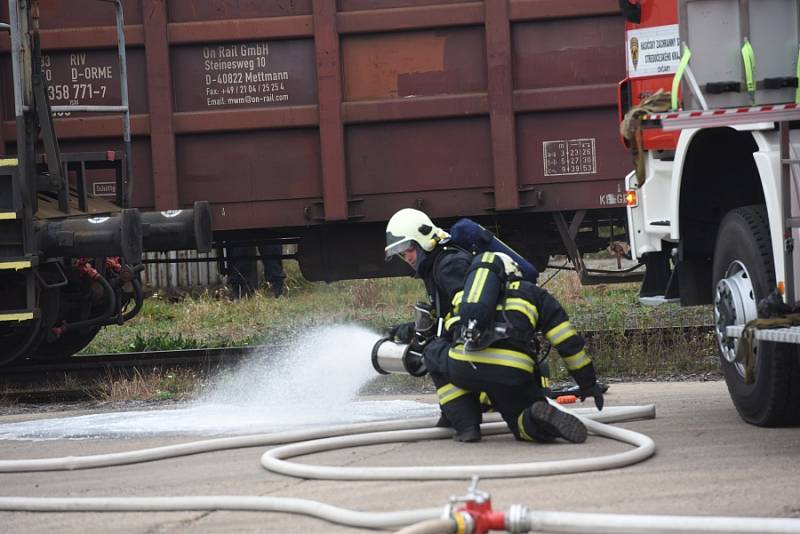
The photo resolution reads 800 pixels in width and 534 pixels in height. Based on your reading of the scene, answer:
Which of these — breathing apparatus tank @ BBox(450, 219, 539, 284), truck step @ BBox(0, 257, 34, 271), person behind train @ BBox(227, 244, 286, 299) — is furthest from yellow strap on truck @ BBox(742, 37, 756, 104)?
person behind train @ BBox(227, 244, 286, 299)

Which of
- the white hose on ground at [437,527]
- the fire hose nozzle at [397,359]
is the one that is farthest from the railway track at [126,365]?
the white hose on ground at [437,527]

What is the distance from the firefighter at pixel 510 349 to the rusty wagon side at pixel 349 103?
3.24 meters

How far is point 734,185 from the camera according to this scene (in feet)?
19.9

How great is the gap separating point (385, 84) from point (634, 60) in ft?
7.59

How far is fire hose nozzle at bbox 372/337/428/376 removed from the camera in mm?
6082

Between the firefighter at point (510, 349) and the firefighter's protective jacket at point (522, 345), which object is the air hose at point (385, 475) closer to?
the firefighter at point (510, 349)

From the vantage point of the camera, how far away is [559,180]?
8.98m

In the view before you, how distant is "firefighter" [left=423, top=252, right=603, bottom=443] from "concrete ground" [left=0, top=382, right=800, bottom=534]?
167 mm

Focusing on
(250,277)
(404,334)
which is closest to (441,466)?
(404,334)

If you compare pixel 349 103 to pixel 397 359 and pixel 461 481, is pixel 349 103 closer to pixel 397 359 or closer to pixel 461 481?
pixel 397 359

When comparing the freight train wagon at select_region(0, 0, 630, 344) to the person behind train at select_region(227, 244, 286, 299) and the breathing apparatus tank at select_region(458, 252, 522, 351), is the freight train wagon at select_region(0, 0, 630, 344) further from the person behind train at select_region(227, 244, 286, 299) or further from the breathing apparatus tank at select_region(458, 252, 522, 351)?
the person behind train at select_region(227, 244, 286, 299)

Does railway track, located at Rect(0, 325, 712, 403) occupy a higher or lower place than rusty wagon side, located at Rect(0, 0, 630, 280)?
lower

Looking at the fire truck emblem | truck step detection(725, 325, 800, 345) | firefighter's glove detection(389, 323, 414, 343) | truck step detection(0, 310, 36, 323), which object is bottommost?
firefighter's glove detection(389, 323, 414, 343)

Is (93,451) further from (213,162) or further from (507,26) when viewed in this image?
(507,26)
